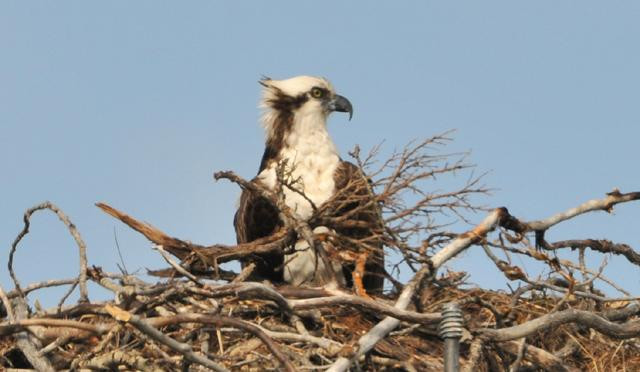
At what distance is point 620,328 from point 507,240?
2.58 ft

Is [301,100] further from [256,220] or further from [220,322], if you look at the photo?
[220,322]

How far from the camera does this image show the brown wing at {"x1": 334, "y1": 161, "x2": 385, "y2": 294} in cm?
650

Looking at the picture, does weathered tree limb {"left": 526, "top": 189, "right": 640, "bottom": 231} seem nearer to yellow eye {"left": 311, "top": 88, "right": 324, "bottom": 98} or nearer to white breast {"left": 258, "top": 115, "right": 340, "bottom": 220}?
white breast {"left": 258, "top": 115, "right": 340, "bottom": 220}

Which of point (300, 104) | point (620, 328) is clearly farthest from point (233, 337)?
point (300, 104)

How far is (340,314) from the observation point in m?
6.57

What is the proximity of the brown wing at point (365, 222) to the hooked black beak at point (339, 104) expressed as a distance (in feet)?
3.44

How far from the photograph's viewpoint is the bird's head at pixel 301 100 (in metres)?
8.73

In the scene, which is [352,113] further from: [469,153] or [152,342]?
[152,342]

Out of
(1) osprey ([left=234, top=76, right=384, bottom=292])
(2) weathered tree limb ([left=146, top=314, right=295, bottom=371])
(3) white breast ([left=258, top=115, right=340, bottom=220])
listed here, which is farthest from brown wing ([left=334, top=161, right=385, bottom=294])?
→ (2) weathered tree limb ([left=146, top=314, right=295, bottom=371])

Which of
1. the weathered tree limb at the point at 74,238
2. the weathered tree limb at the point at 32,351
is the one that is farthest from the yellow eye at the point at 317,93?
the weathered tree limb at the point at 32,351

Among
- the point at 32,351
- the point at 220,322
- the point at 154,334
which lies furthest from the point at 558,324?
the point at 32,351

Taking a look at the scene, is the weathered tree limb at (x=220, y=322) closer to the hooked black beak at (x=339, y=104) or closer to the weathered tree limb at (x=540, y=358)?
the weathered tree limb at (x=540, y=358)

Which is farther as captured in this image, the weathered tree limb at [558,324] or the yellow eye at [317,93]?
the yellow eye at [317,93]

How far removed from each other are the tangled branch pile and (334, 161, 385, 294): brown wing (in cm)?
8
